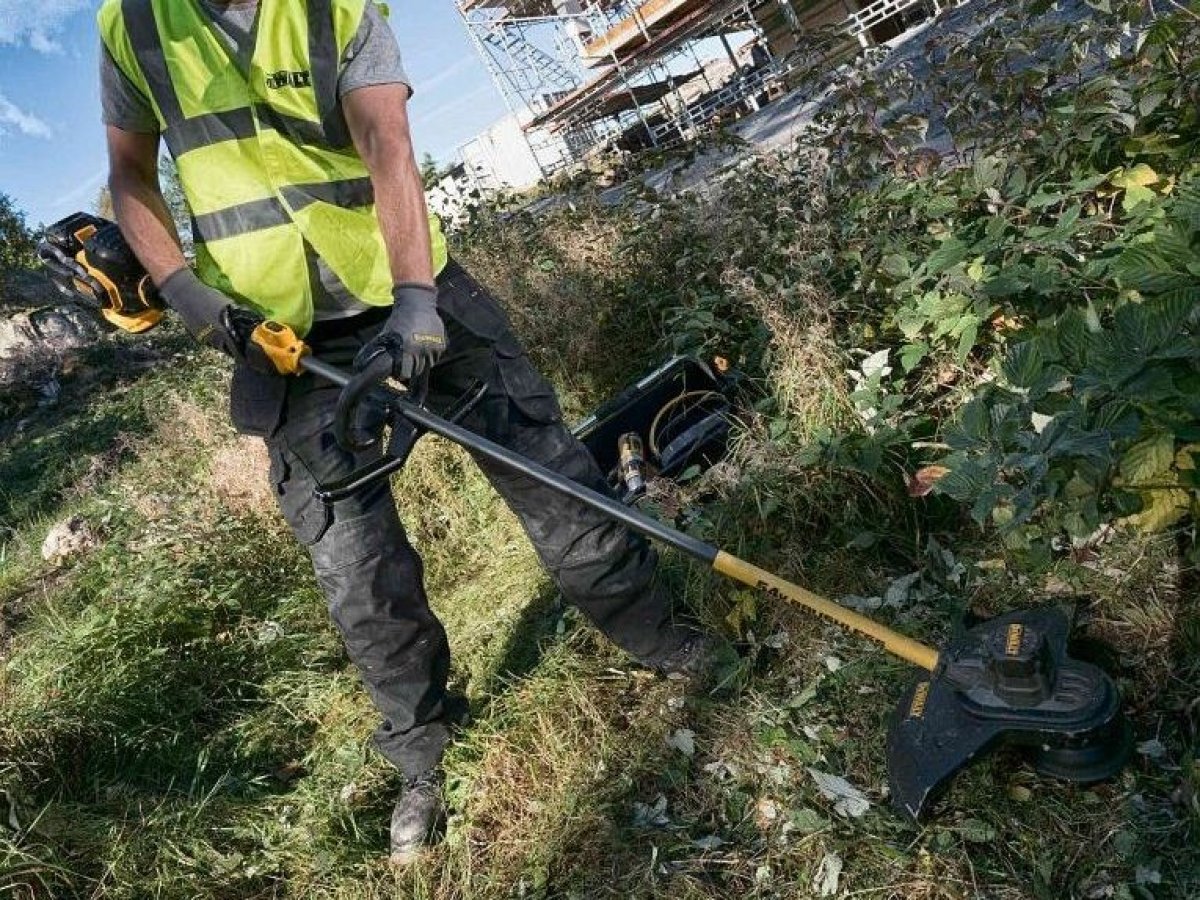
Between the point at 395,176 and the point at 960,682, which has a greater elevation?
the point at 395,176

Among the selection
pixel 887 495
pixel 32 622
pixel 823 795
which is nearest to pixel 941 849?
pixel 823 795

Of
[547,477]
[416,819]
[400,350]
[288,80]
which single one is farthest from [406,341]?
[416,819]

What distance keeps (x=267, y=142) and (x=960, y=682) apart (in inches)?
76.6

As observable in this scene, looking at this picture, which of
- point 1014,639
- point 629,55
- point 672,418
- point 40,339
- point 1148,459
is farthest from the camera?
point 629,55

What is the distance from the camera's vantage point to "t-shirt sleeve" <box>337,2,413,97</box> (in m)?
2.01

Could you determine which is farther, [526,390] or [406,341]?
[526,390]

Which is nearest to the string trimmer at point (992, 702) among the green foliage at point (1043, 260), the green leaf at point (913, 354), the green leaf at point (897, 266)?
the green foliage at point (1043, 260)

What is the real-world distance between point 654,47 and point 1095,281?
1869 centimetres

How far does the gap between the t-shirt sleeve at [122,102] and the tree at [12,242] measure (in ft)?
53.9

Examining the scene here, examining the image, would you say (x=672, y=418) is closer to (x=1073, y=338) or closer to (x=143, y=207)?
(x=1073, y=338)

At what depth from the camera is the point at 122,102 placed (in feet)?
6.98

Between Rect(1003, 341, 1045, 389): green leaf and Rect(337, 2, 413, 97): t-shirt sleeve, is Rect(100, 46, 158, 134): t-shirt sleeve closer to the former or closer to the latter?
Rect(337, 2, 413, 97): t-shirt sleeve

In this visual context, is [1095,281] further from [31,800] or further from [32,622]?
[32,622]

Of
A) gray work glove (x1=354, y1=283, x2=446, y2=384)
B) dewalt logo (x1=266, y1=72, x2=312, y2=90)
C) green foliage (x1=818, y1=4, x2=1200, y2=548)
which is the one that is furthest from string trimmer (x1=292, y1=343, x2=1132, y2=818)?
dewalt logo (x1=266, y1=72, x2=312, y2=90)
